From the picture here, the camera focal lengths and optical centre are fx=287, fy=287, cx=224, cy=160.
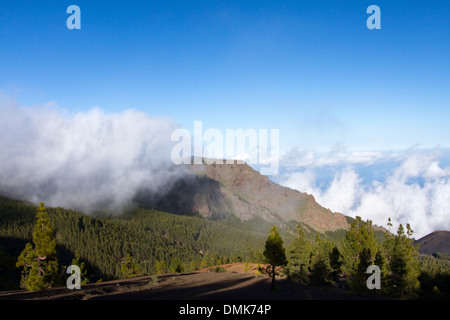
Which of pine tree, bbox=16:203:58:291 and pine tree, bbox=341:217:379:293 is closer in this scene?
pine tree, bbox=16:203:58:291

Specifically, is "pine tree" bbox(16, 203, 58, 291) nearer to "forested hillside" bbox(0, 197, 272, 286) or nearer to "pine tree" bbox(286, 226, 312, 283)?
"pine tree" bbox(286, 226, 312, 283)

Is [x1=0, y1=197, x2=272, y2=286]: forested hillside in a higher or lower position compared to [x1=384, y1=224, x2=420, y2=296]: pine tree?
lower

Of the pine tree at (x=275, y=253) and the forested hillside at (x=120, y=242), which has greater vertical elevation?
the pine tree at (x=275, y=253)

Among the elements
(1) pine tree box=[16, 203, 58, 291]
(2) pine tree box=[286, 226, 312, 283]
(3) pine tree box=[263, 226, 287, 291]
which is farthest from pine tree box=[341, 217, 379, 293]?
(1) pine tree box=[16, 203, 58, 291]

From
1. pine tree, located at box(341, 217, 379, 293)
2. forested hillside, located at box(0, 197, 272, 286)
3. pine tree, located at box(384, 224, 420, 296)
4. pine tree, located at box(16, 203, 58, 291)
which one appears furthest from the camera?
forested hillside, located at box(0, 197, 272, 286)

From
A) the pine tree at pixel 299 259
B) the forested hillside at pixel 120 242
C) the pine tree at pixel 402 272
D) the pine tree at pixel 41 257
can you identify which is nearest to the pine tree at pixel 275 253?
the pine tree at pixel 299 259

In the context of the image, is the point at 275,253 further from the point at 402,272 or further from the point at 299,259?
the point at 402,272

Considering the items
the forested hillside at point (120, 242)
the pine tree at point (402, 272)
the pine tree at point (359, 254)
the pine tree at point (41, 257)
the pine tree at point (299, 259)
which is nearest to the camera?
the pine tree at point (41, 257)

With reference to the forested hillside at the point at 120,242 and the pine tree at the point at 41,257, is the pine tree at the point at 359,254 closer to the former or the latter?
the pine tree at the point at 41,257

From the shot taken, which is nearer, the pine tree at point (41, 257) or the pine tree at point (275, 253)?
the pine tree at point (275, 253)

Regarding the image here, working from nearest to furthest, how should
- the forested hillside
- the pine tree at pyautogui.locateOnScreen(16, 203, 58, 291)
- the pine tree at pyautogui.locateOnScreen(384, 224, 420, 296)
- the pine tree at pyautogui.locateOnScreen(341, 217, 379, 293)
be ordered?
1. the pine tree at pyautogui.locateOnScreen(16, 203, 58, 291)
2. the pine tree at pyautogui.locateOnScreen(384, 224, 420, 296)
3. the pine tree at pyautogui.locateOnScreen(341, 217, 379, 293)
4. the forested hillside
